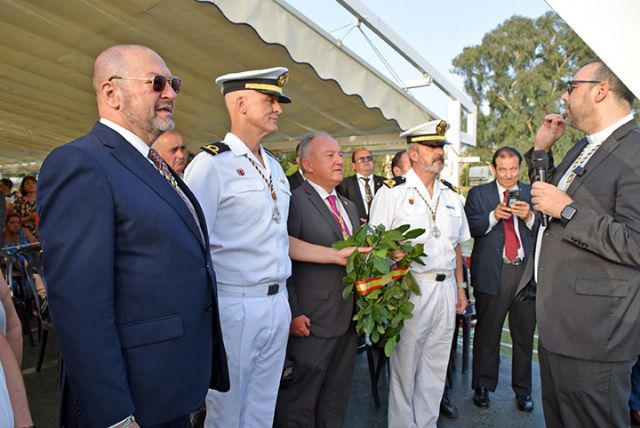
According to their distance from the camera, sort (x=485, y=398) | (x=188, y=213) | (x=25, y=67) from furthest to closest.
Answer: (x=25, y=67) < (x=485, y=398) < (x=188, y=213)

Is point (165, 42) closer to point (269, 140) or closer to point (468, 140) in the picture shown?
point (269, 140)

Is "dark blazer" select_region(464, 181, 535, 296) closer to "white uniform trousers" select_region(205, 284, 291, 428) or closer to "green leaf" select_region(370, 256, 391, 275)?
"green leaf" select_region(370, 256, 391, 275)

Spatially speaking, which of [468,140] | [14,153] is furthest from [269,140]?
[14,153]

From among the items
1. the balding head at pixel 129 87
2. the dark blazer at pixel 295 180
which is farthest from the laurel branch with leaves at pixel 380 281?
the dark blazer at pixel 295 180

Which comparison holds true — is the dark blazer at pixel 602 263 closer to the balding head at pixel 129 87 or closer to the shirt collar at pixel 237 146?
the shirt collar at pixel 237 146

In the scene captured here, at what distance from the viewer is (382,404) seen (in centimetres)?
356

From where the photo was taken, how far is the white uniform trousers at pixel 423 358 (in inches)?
113

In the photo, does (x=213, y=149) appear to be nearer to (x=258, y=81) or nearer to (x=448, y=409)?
(x=258, y=81)

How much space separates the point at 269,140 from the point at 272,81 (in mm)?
5359

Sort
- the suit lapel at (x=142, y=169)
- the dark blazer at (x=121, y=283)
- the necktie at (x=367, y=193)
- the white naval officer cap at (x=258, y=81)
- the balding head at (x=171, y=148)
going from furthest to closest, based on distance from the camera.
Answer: the necktie at (x=367, y=193)
the balding head at (x=171, y=148)
the white naval officer cap at (x=258, y=81)
the suit lapel at (x=142, y=169)
the dark blazer at (x=121, y=283)

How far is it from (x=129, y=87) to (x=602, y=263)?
6.90 ft

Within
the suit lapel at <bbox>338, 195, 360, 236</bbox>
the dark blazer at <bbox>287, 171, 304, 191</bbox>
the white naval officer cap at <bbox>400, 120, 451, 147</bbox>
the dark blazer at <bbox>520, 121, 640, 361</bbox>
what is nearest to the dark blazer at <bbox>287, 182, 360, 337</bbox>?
the suit lapel at <bbox>338, 195, 360, 236</bbox>

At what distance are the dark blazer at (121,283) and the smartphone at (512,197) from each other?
2540 millimetres

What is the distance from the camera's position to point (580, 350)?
1.98 meters
